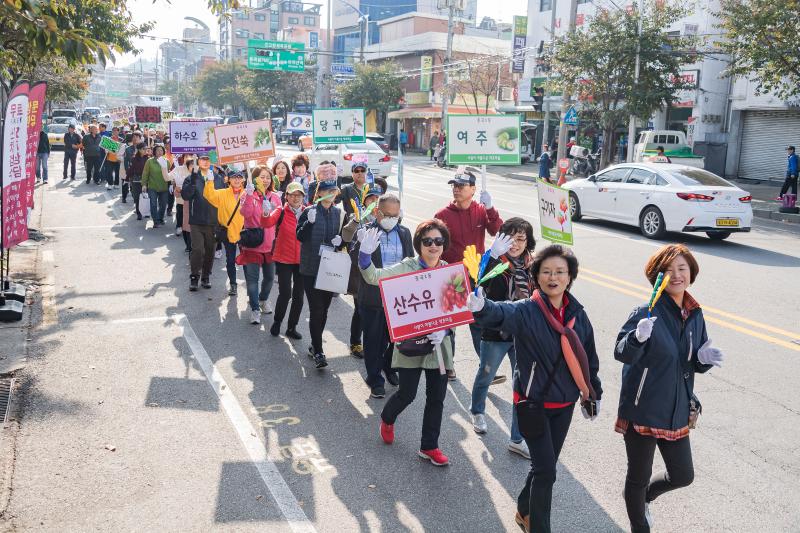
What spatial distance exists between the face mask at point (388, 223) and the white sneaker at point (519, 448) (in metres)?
1.91

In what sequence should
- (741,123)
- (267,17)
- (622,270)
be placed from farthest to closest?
(267,17), (741,123), (622,270)

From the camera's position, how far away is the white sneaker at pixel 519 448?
5395 mm

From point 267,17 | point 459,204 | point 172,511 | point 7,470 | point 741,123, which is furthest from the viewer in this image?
point 267,17

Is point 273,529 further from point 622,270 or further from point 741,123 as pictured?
point 741,123

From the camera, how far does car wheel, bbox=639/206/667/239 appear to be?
15.0m

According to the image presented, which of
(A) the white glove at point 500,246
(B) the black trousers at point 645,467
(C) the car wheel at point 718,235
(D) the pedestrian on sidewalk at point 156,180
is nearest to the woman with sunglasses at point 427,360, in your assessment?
(A) the white glove at point 500,246

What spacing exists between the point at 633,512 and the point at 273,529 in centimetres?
199

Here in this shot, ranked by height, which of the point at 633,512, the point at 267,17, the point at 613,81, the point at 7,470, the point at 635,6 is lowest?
the point at 7,470

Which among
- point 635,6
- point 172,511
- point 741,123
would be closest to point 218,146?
point 172,511

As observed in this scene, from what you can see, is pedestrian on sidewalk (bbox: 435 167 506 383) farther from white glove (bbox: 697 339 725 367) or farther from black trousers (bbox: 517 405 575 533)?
white glove (bbox: 697 339 725 367)

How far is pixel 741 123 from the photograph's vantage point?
31484 mm

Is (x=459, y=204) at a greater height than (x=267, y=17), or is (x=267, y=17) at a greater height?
(x=267, y=17)

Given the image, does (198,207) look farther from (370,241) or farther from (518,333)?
(518,333)

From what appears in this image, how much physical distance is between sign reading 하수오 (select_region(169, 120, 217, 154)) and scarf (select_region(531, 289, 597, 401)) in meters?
9.86
